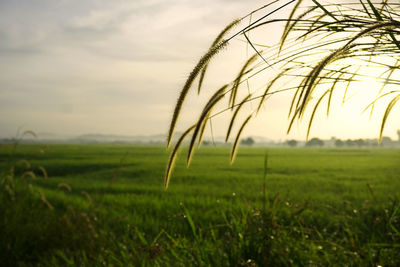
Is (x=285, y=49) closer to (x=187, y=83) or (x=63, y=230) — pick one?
(x=187, y=83)

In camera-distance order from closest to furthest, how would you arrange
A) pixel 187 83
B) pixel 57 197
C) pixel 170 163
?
pixel 187 83 < pixel 170 163 < pixel 57 197

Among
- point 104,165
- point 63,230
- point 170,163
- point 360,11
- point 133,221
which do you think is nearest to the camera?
point 170,163

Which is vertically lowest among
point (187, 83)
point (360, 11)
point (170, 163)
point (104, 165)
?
Answer: point (104, 165)

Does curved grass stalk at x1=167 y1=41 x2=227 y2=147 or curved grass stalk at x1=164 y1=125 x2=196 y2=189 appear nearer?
curved grass stalk at x1=167 y1=41 x2=227 y2=147

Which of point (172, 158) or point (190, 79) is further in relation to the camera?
point (172, 158)

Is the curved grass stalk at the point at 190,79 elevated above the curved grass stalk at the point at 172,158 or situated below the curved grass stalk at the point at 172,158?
above

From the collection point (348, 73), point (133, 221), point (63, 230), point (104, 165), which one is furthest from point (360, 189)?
point (104, 165)

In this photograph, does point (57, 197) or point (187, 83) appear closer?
point (187, 83)

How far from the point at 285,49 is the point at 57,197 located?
21.6ft

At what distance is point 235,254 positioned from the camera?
186 centimetres

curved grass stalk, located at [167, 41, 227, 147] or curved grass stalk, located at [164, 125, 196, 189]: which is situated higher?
curved grass stalk, located at [167, 41, 227, 147]

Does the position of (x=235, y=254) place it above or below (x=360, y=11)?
below

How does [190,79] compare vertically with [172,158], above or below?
above

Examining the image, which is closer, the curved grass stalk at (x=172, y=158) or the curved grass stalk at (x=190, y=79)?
the curved grass stalk at (x=190, y=79)
